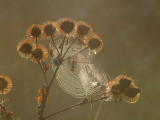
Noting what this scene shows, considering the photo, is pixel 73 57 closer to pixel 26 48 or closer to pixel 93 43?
pixel 93 43

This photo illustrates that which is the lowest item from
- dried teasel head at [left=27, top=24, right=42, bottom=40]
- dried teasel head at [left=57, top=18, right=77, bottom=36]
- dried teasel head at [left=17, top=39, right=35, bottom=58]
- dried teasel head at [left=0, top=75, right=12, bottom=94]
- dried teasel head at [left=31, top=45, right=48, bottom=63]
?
dried teasel head at [left=0, top=75, right=12, bottom=94]

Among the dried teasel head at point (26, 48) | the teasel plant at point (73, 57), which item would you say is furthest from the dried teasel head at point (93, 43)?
the dried teasel head at point (26, 48)

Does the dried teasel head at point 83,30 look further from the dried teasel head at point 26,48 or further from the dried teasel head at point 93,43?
the dried teasel head at point 26,48

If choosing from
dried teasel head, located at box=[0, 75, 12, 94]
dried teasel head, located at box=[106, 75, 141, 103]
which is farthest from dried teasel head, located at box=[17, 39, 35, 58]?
dried teasel head, located at box=[106, 75, 141, 103]

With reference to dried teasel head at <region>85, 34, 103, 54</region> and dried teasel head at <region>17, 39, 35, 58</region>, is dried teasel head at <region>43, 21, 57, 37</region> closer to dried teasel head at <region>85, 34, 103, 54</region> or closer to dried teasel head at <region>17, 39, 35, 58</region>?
dried teasel head at <region>17, 39, 35, 58</region>

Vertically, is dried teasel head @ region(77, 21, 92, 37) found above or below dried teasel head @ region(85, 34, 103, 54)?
above

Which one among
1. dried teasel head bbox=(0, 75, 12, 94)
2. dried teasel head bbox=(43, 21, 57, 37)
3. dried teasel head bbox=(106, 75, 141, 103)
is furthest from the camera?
dried teasel head bbox=(43, 21, 57, 37)

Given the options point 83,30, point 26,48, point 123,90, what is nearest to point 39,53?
point 26,48

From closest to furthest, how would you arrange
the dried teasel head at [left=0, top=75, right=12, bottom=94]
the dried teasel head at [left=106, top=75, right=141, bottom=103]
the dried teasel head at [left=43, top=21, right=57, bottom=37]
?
the dried teasel head at [left=106, top=75, right=141, bottom=103], the dried teasel head at [left=0, top=75, right=12, bottom=94], the dried teasel head at [left=43, top=21, right=57, bottom=37]

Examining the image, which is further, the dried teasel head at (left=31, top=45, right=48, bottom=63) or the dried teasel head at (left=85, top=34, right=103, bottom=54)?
the dried teasel head at (left=85, top=34, right=103, bottom=54)
